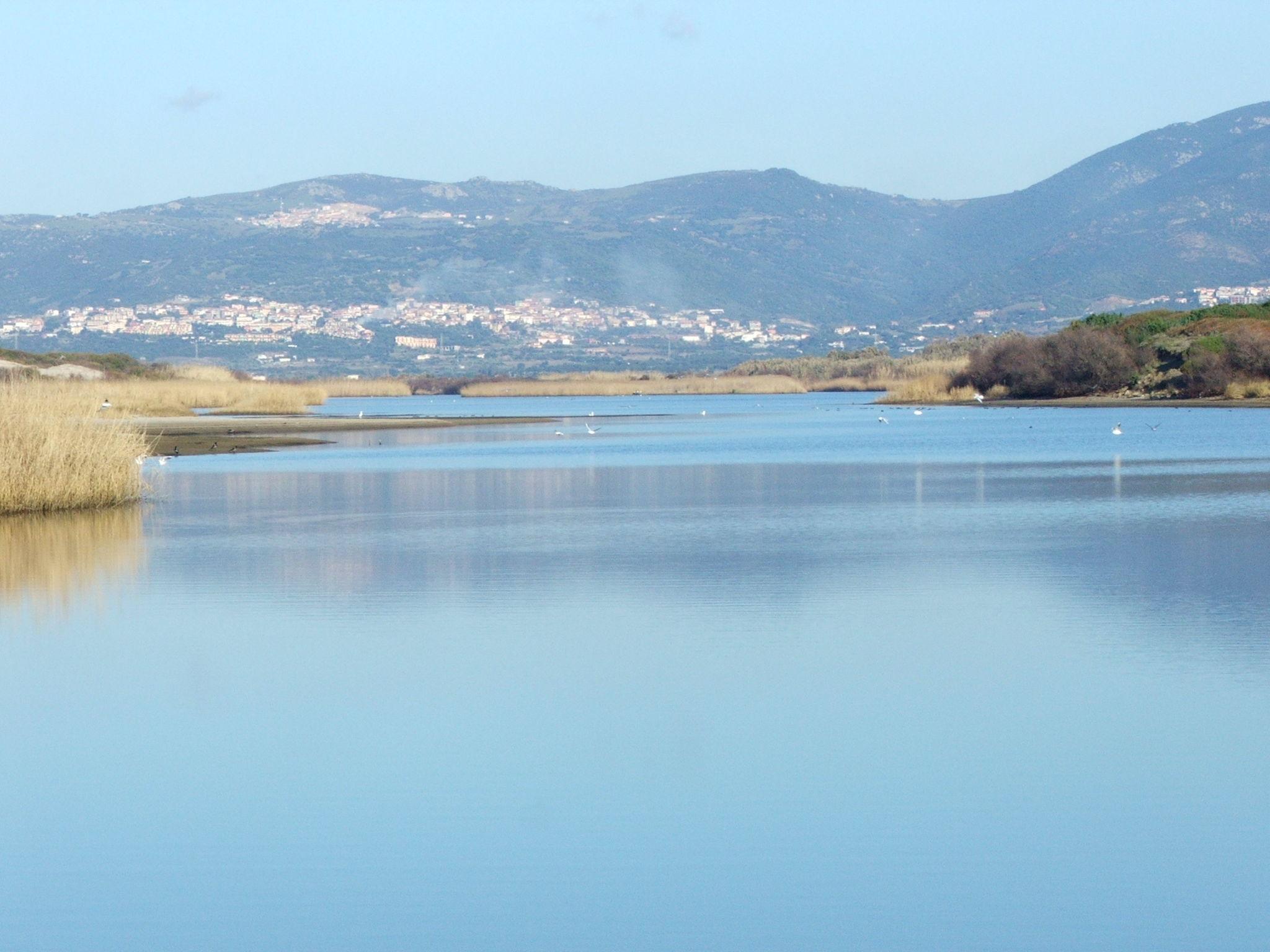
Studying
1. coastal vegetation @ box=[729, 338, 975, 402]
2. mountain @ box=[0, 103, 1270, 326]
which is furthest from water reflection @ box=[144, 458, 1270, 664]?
mountain @ box=[0, 103, 1270, 326]

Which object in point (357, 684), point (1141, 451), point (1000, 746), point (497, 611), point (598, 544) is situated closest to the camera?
point (1000, 746)

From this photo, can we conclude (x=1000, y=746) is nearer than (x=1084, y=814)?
No

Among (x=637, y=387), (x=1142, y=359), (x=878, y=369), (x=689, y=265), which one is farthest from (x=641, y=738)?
(x=689, y=265)

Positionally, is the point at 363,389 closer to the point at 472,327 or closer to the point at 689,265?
the point at 472,327

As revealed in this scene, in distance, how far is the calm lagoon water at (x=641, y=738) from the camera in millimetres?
5645

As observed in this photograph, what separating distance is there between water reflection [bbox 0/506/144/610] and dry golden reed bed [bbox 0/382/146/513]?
242mm

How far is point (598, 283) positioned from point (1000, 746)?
18559cm

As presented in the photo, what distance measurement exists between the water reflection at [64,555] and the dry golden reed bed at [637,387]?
234 feet

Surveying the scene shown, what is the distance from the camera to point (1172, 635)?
10281 millimetres

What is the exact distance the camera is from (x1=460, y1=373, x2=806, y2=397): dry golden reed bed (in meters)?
91.6

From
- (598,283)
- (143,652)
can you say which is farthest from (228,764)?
(598,283)

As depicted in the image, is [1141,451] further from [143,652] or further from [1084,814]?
[1084,814]

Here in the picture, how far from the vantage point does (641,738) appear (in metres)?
7.91

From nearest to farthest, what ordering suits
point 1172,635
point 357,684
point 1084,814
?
point 1084,814, point 357,684, point 1172,635
